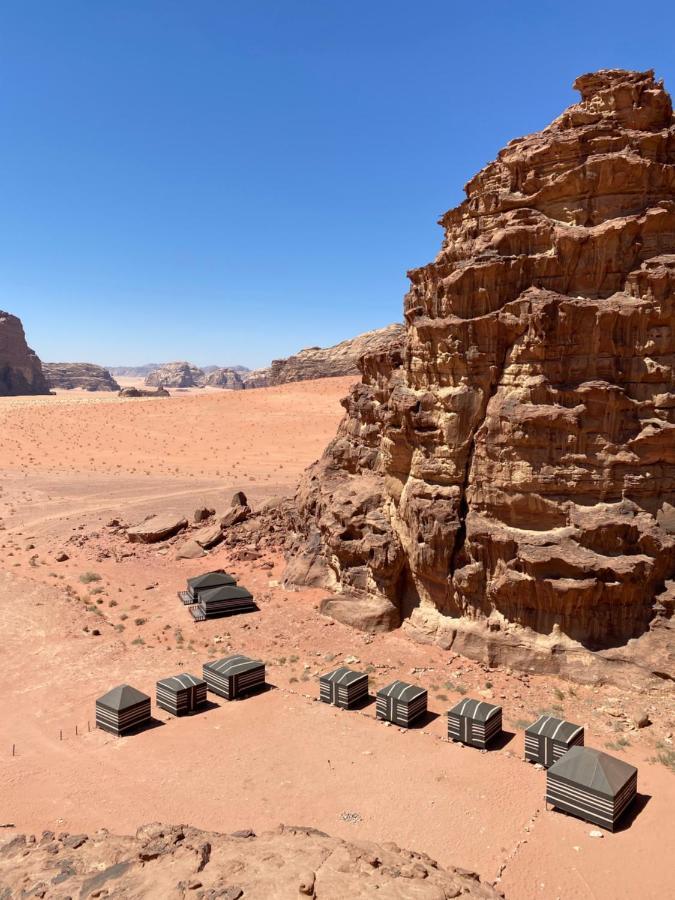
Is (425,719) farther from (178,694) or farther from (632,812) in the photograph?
(178,694)

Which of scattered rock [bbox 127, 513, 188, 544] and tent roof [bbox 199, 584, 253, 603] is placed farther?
scattered rock [bbox 127, 513, 188, 544]

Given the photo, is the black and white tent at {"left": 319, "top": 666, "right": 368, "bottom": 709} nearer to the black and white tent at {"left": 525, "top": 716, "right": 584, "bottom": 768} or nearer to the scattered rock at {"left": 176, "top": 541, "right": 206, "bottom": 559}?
the black and white tent at {"left": 525, "top": 716, "right": 584, "bottom": 768}

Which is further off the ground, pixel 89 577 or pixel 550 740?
pixel 550 740

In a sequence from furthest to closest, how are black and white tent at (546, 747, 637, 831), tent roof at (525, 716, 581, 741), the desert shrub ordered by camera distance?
the desert shrub < tent roof at (525, 716, 581, 741) < black and white tent at (546, 747, 637, 831)

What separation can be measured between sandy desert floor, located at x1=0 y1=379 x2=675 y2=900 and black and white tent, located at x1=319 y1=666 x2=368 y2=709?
265mm

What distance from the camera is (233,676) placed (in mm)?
14945

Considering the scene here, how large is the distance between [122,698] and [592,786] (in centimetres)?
982

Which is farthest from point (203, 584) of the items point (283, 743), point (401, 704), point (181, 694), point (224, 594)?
point (401, 704)

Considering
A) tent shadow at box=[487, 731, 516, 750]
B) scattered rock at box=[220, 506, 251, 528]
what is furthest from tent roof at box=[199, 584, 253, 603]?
tent shadow at box=[487, 731, 516, 750]

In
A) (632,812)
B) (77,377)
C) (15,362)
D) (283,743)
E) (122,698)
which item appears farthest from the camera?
(77,377)

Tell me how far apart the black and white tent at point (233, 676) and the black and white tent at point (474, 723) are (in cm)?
507

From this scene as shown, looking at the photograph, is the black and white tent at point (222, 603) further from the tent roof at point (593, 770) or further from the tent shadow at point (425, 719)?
the tent roof at point (593, 770)

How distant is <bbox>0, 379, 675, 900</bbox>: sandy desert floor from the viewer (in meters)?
10.1

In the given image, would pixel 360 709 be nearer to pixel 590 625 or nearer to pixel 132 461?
pixel 590 625
